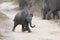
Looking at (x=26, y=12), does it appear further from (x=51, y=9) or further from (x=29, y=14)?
(x=51, y=9)

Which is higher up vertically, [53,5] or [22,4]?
[53,5]

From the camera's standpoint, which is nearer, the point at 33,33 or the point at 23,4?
the point at 33,33

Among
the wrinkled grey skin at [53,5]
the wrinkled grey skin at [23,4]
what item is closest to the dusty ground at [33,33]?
the wrinkled grey skin at [53,5]

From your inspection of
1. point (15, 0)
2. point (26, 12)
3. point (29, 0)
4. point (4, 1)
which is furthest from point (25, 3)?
point (26, 12)

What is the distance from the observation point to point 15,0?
3425 cm

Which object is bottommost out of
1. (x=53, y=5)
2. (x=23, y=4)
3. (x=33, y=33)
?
(x=33, y=33)

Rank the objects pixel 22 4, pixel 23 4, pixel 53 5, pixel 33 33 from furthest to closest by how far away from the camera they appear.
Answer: pixel 23 4
pixel 22 4
pixel 53 5
pixel 33 33

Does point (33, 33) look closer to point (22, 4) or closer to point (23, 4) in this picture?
point (22, 4)

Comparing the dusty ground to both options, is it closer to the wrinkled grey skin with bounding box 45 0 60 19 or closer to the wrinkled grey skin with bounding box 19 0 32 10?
the wrinkled grey skin with bounding box 45 0 60 19

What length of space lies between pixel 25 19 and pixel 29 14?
314mm

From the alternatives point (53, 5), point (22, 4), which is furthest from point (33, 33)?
point (22, 4)

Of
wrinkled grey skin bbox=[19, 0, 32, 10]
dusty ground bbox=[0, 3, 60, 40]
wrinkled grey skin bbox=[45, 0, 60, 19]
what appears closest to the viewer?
dusty ground bbox=[0, 3, 60, 40]

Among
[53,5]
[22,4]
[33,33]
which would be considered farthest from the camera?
[22,4]

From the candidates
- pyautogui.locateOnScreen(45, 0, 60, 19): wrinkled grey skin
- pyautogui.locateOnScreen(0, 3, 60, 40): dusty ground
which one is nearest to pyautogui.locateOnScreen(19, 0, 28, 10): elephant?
pyautogui.locateOnScreen(45, 0, 60, 19): wrinkled grey skin
